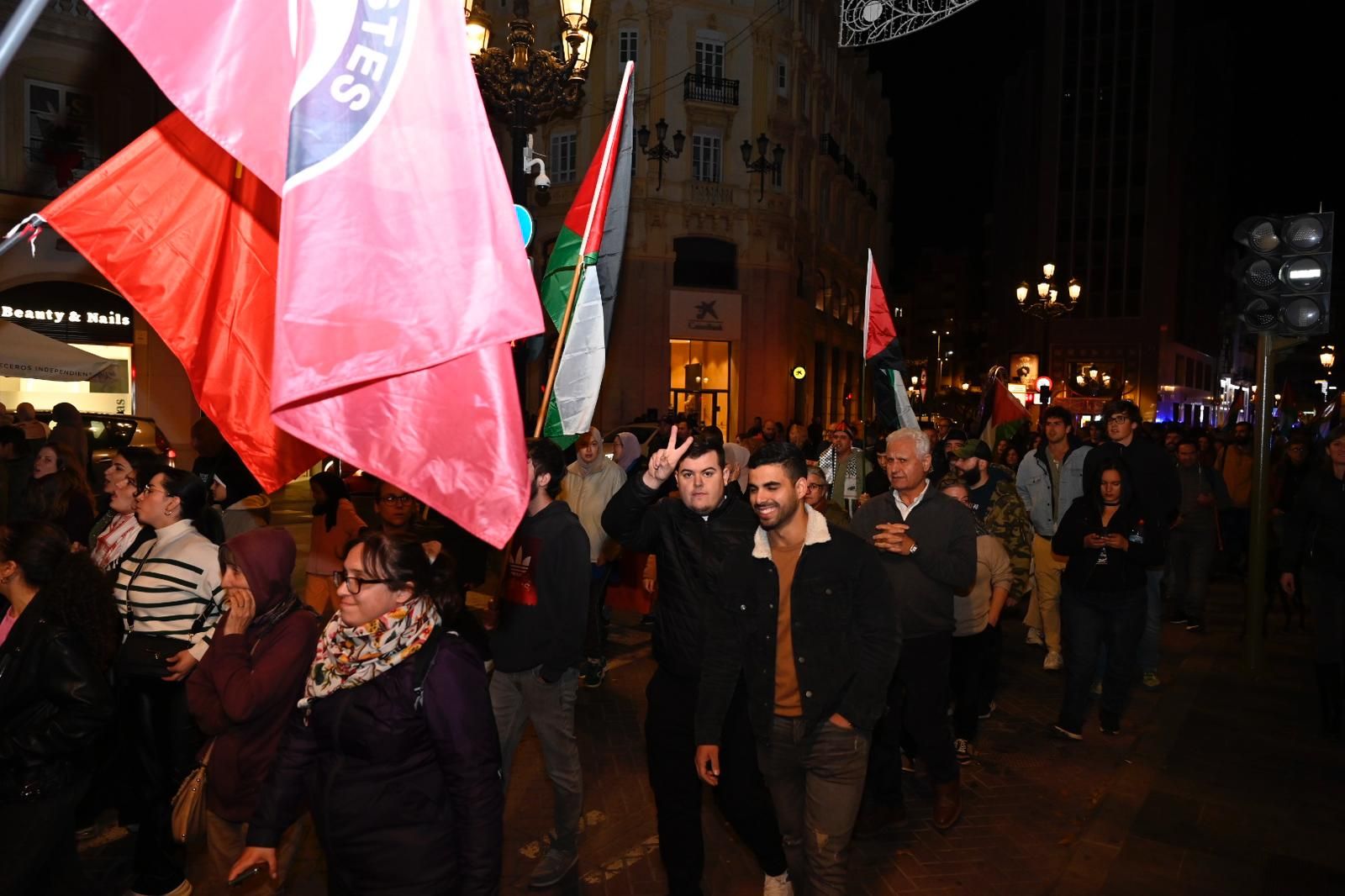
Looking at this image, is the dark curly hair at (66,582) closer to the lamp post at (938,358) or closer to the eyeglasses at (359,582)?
the eyeglasses at (359,582)

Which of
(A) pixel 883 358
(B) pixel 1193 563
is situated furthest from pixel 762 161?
(A) pixel 883 358

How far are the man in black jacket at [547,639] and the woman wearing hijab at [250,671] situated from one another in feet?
3.27

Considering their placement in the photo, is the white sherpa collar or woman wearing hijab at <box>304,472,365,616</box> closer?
the white sherpa collar

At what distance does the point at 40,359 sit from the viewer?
35.3 ft

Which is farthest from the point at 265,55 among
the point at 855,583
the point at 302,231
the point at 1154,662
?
the point at 1154,662

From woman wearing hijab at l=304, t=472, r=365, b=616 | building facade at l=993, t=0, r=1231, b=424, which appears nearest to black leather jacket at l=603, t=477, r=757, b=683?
woman wearing hijab at l=304, t=472, r=365, b=616

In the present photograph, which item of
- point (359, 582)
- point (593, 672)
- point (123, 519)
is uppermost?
point (359, 582)

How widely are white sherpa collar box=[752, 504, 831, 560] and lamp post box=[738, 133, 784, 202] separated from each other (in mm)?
29253

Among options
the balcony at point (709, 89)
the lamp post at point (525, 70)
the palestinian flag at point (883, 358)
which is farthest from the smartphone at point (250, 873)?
the balcony at point (709, 89)

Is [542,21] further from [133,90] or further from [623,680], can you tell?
[623,680]

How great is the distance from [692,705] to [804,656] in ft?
2.19

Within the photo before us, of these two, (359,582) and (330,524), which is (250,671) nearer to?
(359,582)

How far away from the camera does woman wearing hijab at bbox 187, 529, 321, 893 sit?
340cm

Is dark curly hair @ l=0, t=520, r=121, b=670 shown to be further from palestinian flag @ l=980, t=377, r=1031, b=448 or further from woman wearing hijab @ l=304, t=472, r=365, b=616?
palestinian flag @ l=980, t=377, r=1031, b=448
